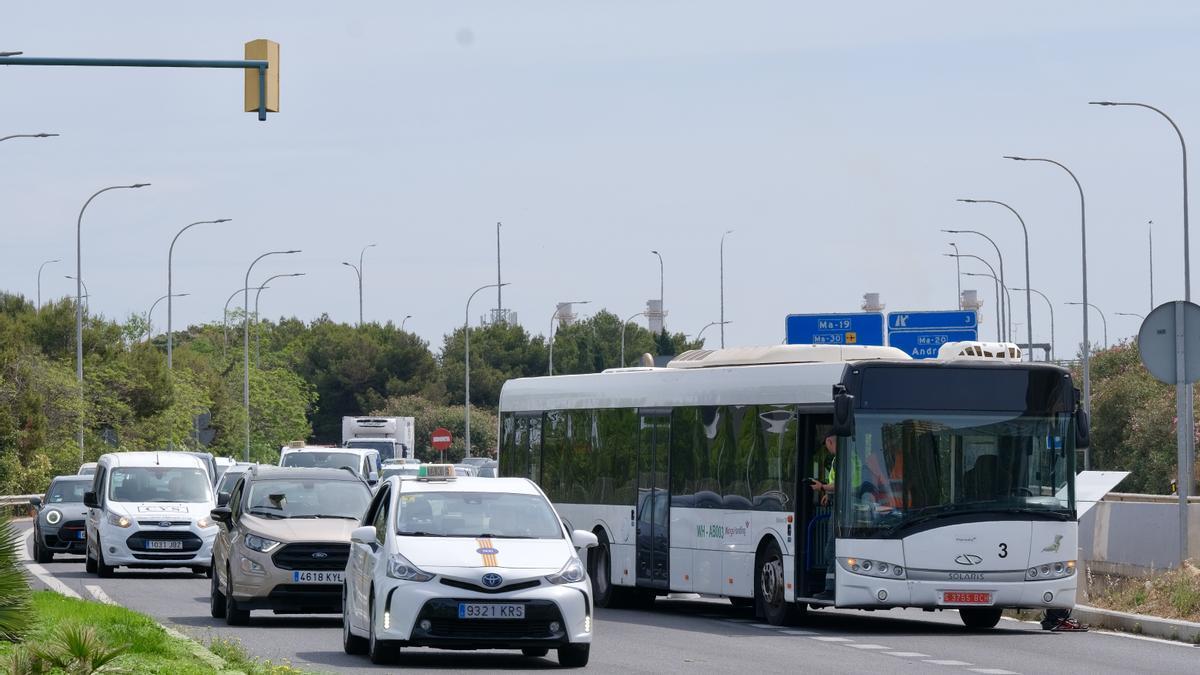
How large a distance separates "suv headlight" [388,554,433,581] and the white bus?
5.52 meters

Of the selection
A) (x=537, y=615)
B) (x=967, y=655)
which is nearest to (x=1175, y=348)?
(x=967, y=655)

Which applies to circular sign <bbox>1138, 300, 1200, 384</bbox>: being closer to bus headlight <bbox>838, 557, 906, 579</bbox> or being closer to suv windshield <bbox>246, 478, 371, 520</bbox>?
bus headlight <bbox>838, 557, 906, 579</bbox>

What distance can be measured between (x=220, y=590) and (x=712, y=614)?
5.94 meters

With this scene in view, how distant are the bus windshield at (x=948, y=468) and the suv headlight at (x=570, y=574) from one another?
4.91 meters

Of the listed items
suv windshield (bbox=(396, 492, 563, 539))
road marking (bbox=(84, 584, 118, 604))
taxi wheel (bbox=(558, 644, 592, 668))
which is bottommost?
road marking (bbox=(84, 584, 118, 604))

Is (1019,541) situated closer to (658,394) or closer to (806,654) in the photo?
(806,654)

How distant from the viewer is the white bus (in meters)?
20.8

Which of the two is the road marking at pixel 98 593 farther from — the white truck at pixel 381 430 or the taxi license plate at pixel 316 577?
the white truck at pixel 381 430

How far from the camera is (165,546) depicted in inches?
1230

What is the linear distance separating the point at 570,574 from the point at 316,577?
5.69 m

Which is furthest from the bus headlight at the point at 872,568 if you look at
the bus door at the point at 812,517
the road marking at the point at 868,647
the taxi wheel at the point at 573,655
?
the taxi wheel at the point at 573,655

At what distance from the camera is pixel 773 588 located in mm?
22172

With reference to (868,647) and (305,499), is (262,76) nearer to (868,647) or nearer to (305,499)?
(305,499)

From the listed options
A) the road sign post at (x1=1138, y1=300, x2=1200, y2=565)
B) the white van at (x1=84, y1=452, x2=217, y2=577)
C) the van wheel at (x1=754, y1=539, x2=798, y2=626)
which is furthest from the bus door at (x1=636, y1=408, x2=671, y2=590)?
the white van at (x1=84, y1=452, x2=217, y2=577)
